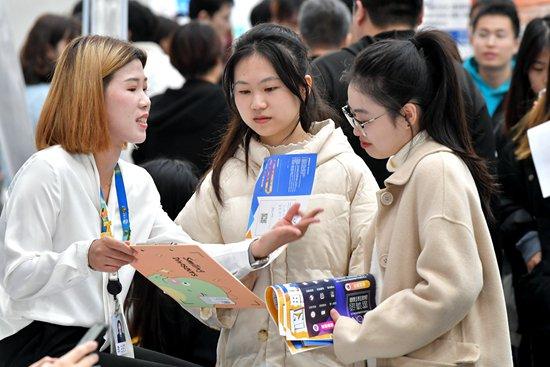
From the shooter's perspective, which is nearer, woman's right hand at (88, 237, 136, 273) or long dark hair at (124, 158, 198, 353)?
woman's right hand at (88, 237, 136, 273)

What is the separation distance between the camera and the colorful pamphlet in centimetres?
316

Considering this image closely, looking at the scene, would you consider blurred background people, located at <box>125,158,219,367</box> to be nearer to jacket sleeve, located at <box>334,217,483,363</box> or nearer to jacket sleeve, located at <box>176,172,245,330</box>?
jacket sleeve, located at <box>176,172,245,330</box>

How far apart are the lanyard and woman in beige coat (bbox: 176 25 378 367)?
0.88 ft

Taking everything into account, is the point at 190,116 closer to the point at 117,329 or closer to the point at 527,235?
the point at 527,235

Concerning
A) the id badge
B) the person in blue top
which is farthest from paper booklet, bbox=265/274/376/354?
the person in blue top

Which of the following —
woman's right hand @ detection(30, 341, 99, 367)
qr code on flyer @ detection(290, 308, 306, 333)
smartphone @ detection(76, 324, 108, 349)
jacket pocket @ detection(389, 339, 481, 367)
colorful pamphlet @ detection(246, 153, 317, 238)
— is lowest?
smartphone @ detection(76, 324, 108, 349)

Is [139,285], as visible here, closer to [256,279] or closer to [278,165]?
[256,279]

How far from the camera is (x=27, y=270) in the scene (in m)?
3.07

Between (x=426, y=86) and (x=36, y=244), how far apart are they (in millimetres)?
1213

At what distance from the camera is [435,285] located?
2779mm

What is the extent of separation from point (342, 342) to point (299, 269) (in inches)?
18.7

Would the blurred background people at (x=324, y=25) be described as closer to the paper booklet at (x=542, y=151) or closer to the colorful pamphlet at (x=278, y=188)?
the paper booklet at (x=542, y=151)

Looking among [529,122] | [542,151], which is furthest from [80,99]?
[529,122]

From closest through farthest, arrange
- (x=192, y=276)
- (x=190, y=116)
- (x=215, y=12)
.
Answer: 1. (x=192, y=276)
2. (x=190, y=116)
3. (x=215, y=12)
